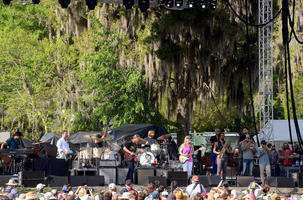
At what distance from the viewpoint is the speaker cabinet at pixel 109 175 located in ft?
60.9

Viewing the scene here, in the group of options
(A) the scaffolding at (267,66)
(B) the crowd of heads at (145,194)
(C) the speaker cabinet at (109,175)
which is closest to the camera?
(B) the crowd of heads at (145,194)

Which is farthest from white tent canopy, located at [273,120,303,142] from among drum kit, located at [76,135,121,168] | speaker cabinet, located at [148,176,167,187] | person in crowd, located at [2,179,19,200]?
person in crowd, located at [2,179,19,200]

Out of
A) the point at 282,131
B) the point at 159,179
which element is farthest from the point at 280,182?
the point at 282,131

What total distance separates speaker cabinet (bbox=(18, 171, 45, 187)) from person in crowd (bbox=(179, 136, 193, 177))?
11.8 feet

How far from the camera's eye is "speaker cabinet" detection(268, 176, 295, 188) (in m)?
18.1

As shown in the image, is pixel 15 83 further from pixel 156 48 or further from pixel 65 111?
pixel 156 48

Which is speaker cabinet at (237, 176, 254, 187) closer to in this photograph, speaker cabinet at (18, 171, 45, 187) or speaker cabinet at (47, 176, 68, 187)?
speaker cabinet at (47, 176, 68, 187)

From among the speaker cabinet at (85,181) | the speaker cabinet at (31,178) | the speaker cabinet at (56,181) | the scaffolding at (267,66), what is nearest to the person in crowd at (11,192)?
the speaker cabinet at (31,178)

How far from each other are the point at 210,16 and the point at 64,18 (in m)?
6.12

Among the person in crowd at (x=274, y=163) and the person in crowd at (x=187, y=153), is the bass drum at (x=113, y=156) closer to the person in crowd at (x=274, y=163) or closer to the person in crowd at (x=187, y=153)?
the person in crowd at (x=187, y=153)

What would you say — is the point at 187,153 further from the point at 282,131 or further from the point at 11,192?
the point at 282,131

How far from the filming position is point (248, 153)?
19469mm

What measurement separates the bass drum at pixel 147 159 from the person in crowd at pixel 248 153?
2.40 metres

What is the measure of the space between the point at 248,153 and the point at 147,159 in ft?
8.97
